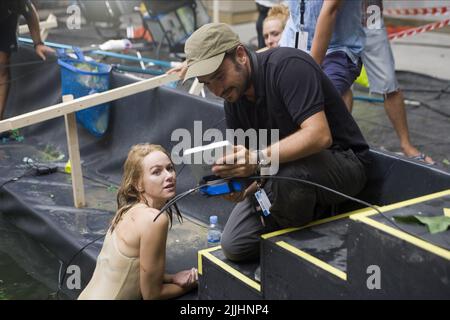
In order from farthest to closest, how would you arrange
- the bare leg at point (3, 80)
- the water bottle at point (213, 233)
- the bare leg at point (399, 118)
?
the bare leg at point (3, 80), the bare leg at point (399, 118), the water bottle at point (213, 233)

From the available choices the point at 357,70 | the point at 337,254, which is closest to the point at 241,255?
the point at 337,254

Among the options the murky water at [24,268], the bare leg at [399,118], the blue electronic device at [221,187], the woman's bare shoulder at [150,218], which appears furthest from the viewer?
the bare leg at [399,118]

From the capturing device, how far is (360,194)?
349cm

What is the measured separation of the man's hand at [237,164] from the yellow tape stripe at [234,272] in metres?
0.46

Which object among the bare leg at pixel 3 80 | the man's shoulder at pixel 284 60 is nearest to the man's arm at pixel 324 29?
the man's shoulder at pixel 284 60

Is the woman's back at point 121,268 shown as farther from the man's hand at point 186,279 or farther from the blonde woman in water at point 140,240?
the man's hand at point 186,279

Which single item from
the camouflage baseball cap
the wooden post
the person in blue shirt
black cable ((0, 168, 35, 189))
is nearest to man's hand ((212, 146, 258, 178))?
the camouflage baseball cap

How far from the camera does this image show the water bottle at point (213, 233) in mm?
4059

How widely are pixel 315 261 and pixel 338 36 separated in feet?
6.29

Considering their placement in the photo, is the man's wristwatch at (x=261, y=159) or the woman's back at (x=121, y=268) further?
the woman's back at (x=121, y=268)

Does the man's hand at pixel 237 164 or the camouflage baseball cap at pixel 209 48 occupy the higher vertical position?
the camouflage baseball cap at pixel 209 48

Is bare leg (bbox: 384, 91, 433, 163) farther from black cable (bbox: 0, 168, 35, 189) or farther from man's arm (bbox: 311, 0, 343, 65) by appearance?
black cable (bbox: 0, 168, 35, 189)

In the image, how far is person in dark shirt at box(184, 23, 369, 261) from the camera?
285 centimetres

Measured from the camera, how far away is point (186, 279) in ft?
11.3
